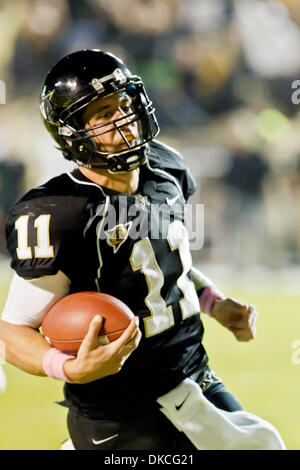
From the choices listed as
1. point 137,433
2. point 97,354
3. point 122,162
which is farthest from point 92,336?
point 122,162

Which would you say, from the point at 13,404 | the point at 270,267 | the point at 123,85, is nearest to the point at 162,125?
the point at 270,267

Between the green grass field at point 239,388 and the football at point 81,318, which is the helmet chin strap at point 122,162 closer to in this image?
the football at point 81,318

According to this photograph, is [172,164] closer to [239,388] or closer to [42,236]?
[42,236]

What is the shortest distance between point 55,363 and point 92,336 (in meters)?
0.13

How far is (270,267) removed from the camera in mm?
8484

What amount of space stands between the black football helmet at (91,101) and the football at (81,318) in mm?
388

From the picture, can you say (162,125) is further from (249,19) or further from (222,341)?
(222,341)

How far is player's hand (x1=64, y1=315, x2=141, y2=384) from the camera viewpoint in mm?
1787

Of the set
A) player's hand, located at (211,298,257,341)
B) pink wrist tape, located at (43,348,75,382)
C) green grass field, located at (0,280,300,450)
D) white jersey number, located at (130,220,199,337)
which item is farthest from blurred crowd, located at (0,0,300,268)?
pink wrist tape, located at (43,348,75,382)

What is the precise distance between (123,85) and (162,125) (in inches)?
276

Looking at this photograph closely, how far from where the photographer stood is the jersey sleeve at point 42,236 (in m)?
1.91

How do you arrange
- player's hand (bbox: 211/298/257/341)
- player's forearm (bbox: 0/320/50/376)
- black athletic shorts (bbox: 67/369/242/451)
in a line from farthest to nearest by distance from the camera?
player's hand (bbox: 211/298/257/341) < black athletic shorts (bbox: 67/369/242/451) < player's forearm (bbox: 0/320/50/376)

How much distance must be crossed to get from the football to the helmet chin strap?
364 millimetres

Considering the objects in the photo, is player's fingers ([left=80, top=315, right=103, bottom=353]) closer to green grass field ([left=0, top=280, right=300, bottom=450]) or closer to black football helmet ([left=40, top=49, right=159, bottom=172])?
black football helmet ([left=40, top=49, right=159, bottom=172])
